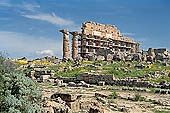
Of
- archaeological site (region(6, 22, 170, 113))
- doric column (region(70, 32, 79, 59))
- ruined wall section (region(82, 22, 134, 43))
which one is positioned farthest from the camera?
ruined wall section (region(82, 22, 134, 43))

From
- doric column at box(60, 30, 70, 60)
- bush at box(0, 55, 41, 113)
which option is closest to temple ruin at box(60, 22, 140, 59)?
doric column at box(60, 30, 70, 60)

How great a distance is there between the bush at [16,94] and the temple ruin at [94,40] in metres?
48.1

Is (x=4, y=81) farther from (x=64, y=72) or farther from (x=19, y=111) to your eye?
(x=64, y=72)

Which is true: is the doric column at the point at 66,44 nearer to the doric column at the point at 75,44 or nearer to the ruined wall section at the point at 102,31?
the doric column at the point at 75,44

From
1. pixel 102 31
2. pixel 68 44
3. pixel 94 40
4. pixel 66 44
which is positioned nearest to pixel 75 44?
pixel 68 44

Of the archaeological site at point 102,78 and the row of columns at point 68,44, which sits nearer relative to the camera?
the archaeological site at point 102,78

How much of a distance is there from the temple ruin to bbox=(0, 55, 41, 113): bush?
48.1 m

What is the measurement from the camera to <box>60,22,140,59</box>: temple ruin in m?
60.5

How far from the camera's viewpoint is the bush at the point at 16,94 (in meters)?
9.27

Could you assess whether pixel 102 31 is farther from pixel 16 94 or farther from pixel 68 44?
pixel 16 94

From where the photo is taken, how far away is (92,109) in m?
12.4

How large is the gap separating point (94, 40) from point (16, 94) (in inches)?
2228

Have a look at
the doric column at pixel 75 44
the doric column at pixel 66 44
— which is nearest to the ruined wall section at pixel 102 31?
the doric column at pixel 75 44

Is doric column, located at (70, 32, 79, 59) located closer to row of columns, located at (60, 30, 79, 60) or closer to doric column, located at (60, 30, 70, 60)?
row of columns, located at (60, 30, 79, 60)
